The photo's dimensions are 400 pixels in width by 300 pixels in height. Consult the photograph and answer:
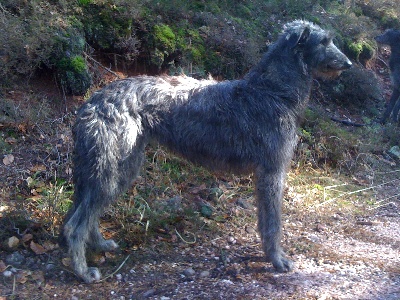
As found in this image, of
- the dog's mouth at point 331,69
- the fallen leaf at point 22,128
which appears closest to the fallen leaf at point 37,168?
the fallen leaf at point 22,128

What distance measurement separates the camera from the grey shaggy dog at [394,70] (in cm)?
1002

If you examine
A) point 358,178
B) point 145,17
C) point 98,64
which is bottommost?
point 358,178

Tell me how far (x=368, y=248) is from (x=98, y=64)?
462 cm

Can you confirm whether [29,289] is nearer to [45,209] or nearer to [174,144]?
[45,209]

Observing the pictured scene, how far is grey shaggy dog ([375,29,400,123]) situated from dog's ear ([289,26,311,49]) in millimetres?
5648

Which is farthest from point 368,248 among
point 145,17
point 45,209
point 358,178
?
point 145,17

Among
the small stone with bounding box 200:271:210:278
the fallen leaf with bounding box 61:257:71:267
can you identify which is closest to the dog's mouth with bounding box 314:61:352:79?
the small stone with bounding box 200:271:210:278

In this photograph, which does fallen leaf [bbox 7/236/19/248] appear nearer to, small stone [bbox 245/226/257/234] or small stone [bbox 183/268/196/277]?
small stone [bbox 183/268/196/277]

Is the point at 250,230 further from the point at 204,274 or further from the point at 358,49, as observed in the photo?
the point at 358,49

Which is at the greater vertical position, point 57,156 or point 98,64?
point 98,64

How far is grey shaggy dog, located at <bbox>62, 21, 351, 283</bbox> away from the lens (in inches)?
178

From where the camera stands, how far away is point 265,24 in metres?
10.6

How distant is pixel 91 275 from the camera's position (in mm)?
4539

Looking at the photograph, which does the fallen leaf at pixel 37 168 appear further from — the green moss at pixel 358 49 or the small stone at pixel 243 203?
the green moss at pixel 358 49
